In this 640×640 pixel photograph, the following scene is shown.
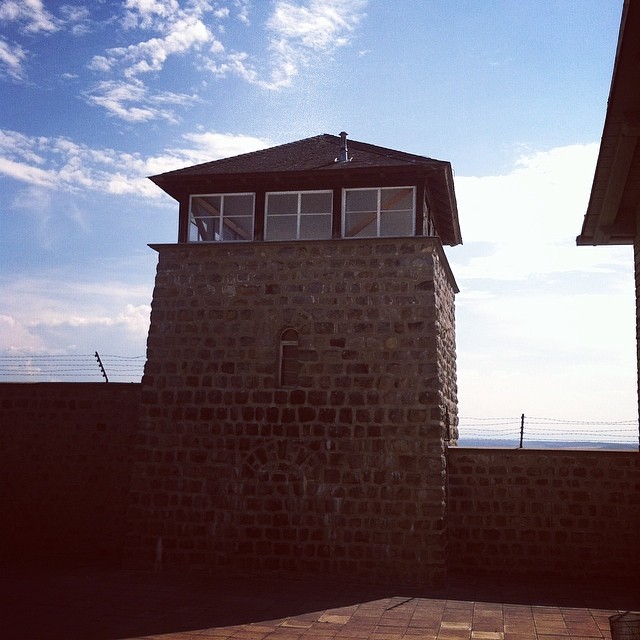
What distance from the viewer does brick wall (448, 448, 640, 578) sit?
964 centimetres

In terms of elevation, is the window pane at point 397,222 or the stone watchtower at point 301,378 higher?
the window pane at point 397,222

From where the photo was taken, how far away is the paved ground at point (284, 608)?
22.3 feet

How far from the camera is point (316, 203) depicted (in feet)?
35.3

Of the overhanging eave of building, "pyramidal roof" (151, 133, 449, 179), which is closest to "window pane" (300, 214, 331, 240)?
"pyramidal roof" (151, 133, 449, 179)

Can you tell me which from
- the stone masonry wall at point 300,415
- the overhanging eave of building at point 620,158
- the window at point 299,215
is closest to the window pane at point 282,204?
the window at point 299,215

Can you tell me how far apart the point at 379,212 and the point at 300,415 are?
3280 millimetres

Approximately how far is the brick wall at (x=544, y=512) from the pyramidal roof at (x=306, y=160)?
4470 mm

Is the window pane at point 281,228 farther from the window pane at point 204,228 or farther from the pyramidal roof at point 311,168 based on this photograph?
the window pane at point 204,228

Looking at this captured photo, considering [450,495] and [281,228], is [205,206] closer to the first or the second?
[281,228]

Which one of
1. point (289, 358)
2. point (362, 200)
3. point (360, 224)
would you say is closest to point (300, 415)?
point (289, 358)

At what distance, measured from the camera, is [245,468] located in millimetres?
10133

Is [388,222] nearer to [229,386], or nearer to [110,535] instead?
[229,386]

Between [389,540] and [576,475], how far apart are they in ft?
9.27

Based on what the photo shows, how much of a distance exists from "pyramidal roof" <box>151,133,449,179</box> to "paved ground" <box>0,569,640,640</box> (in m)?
5.96
